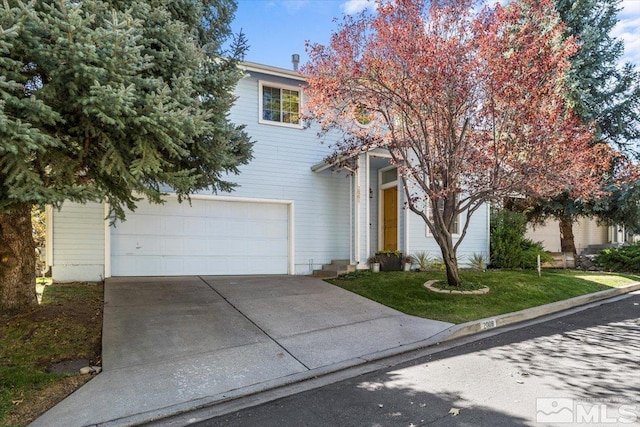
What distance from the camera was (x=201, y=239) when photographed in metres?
9.84

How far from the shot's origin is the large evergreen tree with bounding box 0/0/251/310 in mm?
3324

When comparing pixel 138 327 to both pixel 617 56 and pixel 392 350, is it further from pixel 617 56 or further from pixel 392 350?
pixel 617 56

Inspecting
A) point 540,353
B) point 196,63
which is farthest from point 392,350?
point 196,63

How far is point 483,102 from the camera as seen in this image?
22.8 feet

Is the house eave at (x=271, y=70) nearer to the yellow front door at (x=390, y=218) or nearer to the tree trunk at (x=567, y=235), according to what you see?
the yellow front door at (x=390, y=218)

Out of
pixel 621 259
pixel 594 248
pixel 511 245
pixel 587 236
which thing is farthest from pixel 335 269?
Answer: pixel 587 236

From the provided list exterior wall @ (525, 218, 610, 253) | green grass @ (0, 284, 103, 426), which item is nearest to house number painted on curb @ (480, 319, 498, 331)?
green grass @ (0, 284, 103, 426)

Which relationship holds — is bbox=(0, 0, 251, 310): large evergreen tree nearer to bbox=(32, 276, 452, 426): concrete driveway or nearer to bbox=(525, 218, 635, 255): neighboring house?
bbox=(32, 276, 452, 426): concrete driveway

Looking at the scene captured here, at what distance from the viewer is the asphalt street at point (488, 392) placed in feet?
10.5

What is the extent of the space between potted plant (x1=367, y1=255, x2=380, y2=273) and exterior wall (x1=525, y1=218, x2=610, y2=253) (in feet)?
31.3

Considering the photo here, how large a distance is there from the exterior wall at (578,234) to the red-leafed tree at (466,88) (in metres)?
10.4

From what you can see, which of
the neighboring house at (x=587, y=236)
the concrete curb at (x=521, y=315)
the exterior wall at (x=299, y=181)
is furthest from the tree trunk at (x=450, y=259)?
the neighboring house at (x=587, y=236)

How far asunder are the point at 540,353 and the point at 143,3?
20.7ft

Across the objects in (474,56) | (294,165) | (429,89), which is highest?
(474,56)
